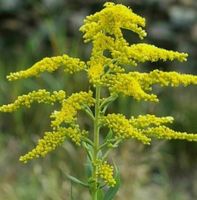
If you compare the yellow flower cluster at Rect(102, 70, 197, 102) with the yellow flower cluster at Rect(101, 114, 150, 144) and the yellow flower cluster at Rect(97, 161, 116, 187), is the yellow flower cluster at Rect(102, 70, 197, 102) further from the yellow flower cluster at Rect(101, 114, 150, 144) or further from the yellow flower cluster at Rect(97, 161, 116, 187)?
the yellow flower cluster at Rect(97, 161, 116, 187)

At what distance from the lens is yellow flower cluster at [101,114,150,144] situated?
93.4 inches

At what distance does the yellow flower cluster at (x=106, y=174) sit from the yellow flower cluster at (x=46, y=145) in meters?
0.14

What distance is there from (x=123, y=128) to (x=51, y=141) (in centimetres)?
21

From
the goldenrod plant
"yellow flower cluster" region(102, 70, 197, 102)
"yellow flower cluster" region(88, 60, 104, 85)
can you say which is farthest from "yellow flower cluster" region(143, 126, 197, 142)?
"yellow flower cluster" region(88, 60, 104, 85)

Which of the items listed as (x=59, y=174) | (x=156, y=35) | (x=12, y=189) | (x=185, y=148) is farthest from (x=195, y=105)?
(x=12, y=189)

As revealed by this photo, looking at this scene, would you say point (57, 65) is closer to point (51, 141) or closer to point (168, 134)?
point (51, 141)

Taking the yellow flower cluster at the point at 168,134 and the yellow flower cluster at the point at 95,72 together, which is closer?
the yellow flower cluster at the point at 95,72

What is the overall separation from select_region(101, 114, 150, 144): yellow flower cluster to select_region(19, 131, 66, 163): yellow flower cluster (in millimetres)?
138

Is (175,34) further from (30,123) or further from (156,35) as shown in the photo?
(30,123)

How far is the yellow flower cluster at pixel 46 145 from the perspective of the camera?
2.39m

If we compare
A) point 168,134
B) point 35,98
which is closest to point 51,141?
point 35,98

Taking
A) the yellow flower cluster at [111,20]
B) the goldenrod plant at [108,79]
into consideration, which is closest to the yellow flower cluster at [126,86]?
the goldenrod plant at [108,79]

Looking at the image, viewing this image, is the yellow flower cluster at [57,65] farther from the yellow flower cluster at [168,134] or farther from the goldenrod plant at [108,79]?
the yellow flower cluster at [168,134]

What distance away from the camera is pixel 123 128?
7.84ft
